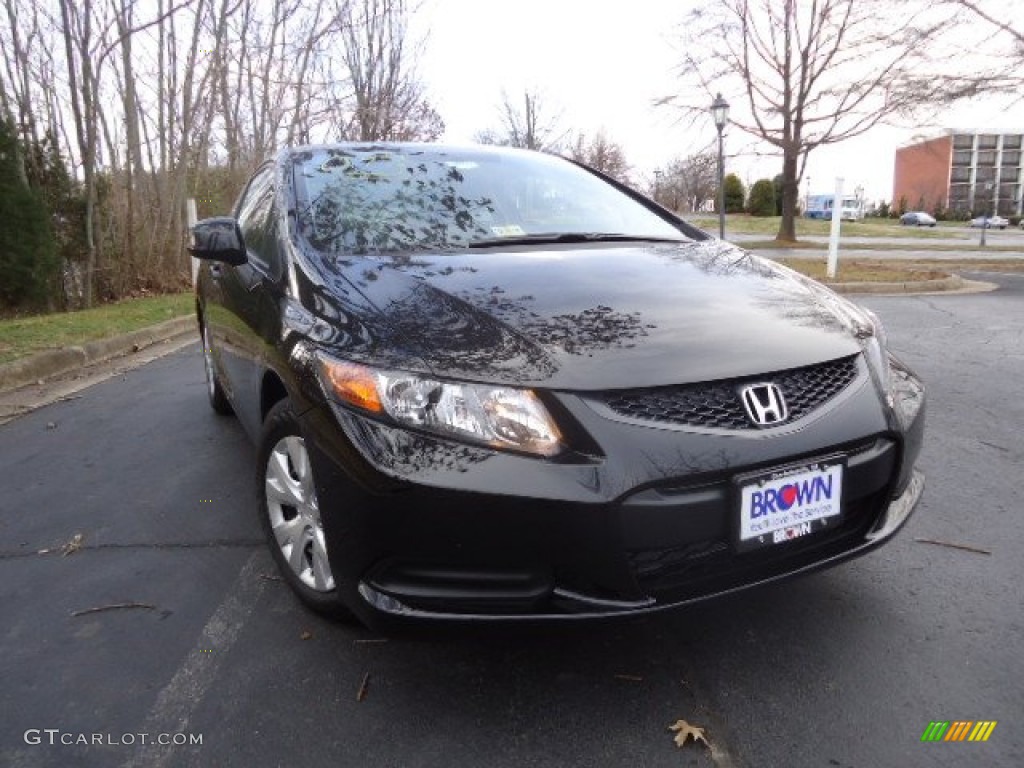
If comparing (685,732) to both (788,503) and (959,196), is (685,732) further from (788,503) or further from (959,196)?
(959,196)

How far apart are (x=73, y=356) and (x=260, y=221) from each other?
14.4 feet

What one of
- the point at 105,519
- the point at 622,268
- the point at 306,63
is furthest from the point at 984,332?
the point at 306,63

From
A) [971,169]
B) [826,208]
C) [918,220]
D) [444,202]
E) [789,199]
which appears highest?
A: [971,169]

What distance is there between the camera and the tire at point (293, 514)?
2.13 m

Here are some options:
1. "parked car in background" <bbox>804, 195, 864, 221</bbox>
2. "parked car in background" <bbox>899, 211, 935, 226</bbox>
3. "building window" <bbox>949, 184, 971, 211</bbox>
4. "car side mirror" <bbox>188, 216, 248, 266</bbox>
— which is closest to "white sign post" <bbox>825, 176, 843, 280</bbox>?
"car side mirror" <bbox>188, 216, 248, 266</bbox>

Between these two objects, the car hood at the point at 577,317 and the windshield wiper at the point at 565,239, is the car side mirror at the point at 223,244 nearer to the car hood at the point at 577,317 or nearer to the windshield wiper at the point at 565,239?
the car hood at the point at 577,317

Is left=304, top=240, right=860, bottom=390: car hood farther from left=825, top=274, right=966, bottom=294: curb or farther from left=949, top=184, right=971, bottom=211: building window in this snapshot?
left=949, top=184, right=971, bottom=211: building window

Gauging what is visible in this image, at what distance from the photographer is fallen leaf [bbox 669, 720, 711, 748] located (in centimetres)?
177

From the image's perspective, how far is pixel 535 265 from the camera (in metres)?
2.45

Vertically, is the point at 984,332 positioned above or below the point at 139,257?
below

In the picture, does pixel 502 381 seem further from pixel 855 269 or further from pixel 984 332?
pixel 855 269

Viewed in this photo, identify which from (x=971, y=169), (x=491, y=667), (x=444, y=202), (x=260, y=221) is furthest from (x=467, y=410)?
(x=971, y=169)

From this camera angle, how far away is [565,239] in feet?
9.43

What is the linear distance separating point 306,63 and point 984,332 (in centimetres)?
1362
